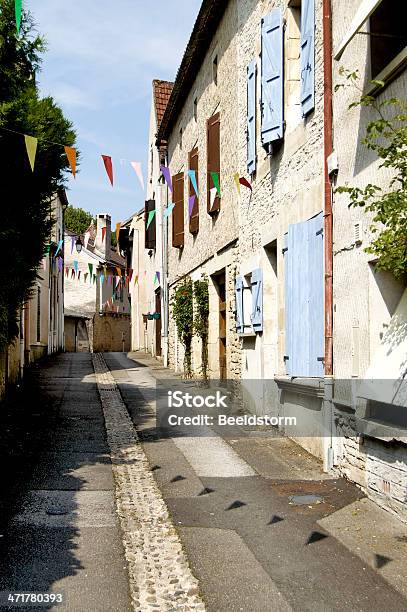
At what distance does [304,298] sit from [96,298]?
35.2 m

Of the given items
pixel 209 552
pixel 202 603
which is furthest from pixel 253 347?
pixel 202 603

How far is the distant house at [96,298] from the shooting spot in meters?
40.0

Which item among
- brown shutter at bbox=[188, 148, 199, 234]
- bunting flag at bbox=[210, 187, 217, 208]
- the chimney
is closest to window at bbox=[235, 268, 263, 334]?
bunting flag at bbox=[210, 187, 217, 208]

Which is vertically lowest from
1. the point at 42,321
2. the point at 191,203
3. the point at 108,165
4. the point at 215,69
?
the point at 42,321

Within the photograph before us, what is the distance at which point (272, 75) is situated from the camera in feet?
29.2

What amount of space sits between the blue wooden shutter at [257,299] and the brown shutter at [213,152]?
3256 mm

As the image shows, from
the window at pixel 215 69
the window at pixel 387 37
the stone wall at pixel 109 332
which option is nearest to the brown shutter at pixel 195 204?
the window at pixel 215 69

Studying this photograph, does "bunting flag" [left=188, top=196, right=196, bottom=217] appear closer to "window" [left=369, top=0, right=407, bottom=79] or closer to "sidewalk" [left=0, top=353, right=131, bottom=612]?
"sidewalk" [left=0, top=353, right=131, bottom=612]

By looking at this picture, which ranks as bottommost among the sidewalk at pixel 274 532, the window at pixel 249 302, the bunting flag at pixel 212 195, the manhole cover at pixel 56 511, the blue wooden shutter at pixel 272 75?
the sidewalk at pixel 274 532

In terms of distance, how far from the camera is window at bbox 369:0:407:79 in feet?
19.7

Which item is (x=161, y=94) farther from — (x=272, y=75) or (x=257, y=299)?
(x=257, y=299)

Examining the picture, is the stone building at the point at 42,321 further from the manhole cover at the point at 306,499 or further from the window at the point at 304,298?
the manhole cover at the point at 306,499

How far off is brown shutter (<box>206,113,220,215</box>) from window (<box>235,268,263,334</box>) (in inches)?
102

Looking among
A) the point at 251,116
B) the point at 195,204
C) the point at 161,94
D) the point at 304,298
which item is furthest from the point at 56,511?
the point at 161,94
